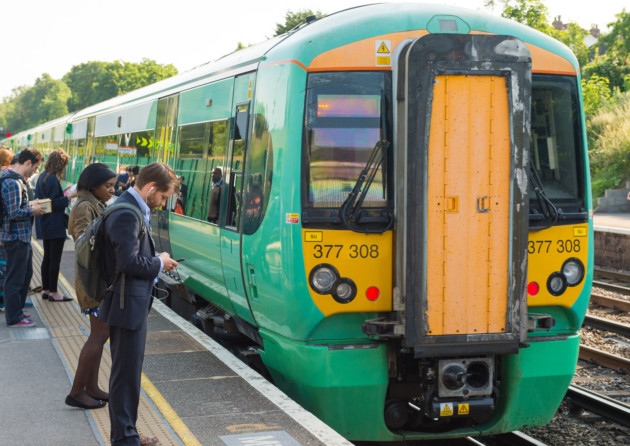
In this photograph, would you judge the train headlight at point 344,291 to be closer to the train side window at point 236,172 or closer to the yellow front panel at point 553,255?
the yellow front panel at point 553,255

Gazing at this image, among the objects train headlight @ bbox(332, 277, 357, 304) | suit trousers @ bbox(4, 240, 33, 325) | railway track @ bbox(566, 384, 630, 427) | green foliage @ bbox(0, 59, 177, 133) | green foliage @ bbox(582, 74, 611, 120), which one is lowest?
railway track @ bbox(566, 384, 630, 427)

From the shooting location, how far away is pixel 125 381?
5.07 m

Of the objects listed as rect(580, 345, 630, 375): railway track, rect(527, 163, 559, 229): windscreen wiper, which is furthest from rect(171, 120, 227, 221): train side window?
rect(580, 345, 630, 375): railway track

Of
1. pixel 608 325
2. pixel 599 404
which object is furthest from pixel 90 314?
pixel 608 325

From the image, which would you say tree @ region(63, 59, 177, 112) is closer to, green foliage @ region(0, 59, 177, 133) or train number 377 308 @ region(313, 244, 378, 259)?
green foliage @ region(0, 59, 177, 133)

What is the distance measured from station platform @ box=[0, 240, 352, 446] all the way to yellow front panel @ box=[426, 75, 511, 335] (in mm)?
1141

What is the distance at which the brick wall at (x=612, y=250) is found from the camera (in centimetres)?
1683

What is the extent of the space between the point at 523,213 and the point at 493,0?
87.7 ft

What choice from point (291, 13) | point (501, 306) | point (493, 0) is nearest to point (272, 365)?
point (501, 306)

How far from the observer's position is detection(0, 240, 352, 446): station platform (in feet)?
18.5

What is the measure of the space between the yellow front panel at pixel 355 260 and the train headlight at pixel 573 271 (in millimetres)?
1302

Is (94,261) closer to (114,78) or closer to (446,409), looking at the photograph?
(446,409)

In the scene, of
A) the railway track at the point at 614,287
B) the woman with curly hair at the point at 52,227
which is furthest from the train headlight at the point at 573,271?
the railway track at the point at 614,287

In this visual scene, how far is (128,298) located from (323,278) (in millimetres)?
1512
